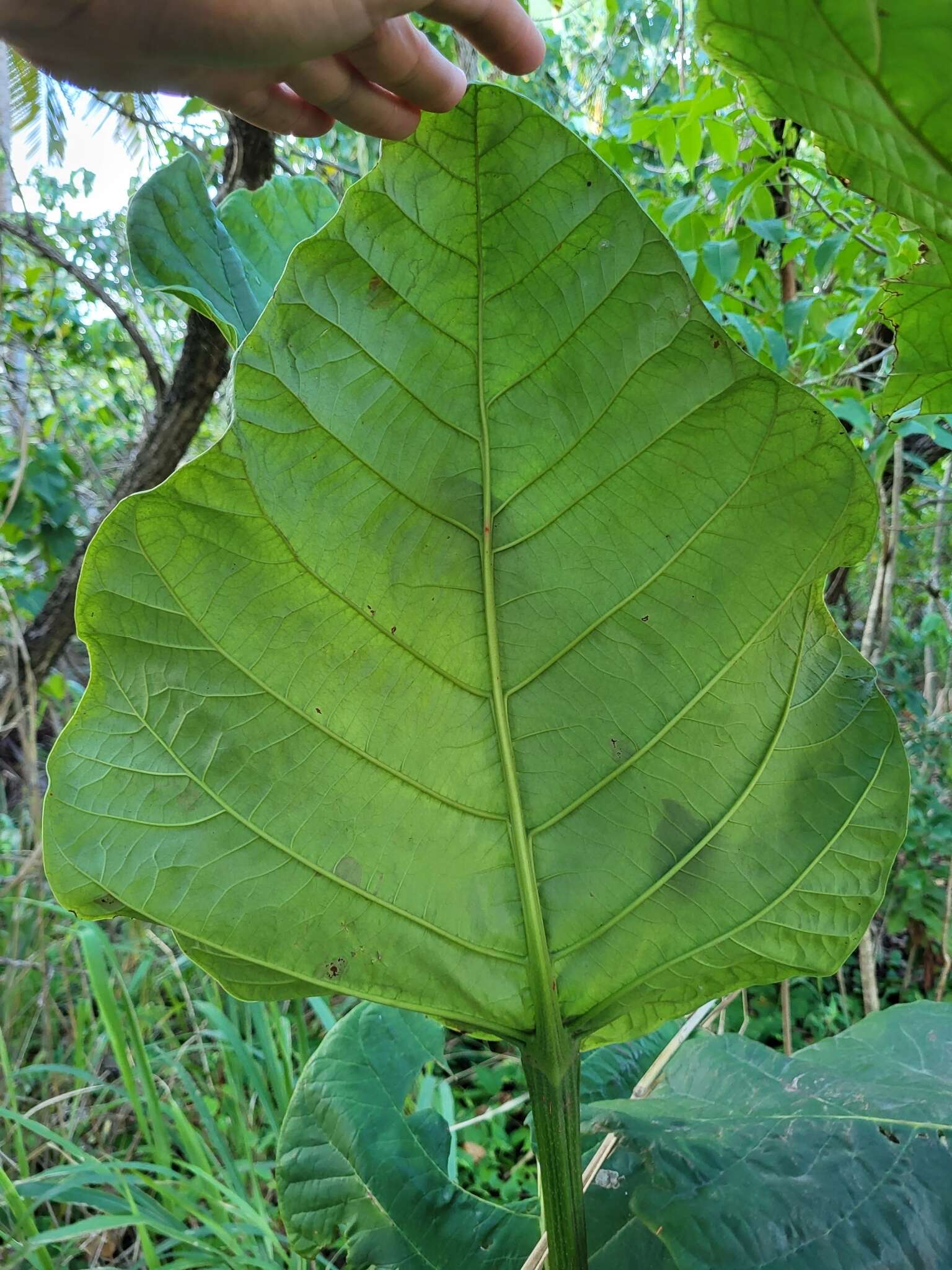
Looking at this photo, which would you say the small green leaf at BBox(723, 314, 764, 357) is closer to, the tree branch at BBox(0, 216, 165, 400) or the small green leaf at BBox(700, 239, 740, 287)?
the small green leaf at BBox(700, 239, 740, 287)

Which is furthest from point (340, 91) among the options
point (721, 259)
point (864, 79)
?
point (721, 259)

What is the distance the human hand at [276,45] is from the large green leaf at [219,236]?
0.30ft

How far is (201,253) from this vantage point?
0.60m

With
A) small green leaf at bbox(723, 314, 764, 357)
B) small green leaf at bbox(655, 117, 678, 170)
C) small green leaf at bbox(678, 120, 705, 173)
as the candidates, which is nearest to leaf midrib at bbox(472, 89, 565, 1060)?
small green leaf at bbox(723, 314, 764, 357)

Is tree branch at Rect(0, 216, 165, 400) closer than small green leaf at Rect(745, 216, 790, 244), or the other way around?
small green leaf at Rect(745, 216, 790, 244)

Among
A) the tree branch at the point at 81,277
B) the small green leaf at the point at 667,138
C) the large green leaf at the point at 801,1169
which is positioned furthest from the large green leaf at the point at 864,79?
the tree branch at the point at 81,277

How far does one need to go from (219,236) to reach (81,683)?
3178 millimetres

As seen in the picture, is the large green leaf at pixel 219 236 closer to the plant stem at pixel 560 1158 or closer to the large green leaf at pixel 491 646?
the large green leaf at pixel 491 646

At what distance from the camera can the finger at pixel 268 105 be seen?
1.71ft

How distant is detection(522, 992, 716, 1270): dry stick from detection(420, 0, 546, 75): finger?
62cm

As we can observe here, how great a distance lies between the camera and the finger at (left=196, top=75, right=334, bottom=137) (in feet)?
1.71

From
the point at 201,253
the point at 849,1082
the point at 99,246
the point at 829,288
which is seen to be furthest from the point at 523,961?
the point at 99,246

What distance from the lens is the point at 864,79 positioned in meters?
0.32

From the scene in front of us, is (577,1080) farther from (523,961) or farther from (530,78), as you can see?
(530,78)
